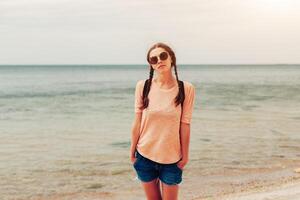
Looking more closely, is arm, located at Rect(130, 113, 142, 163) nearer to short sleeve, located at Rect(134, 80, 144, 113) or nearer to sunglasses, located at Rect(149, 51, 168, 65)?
short sleeve, located at Rect(134, 80, 144, 113)

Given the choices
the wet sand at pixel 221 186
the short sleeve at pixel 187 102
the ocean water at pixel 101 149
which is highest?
the short sleeve at pixel 187 102

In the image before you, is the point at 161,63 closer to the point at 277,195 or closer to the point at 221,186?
the point at 277,195

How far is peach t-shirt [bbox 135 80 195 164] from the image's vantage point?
414 centimetres

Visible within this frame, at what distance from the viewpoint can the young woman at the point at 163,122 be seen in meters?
4.16

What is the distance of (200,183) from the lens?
11625mm

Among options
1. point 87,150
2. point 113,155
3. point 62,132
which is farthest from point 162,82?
point 62,132

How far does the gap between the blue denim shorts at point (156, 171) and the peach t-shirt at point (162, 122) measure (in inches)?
2.2

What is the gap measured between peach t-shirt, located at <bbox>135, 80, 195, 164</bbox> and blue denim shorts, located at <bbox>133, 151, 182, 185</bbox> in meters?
0.06

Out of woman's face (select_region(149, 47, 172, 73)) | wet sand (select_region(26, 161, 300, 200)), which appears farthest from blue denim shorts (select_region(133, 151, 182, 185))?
wet sand (select_region(26, 161, 300, 200))

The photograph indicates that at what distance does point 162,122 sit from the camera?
4.16 meters

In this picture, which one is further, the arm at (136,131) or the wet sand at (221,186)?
the wet sand at (221,186)

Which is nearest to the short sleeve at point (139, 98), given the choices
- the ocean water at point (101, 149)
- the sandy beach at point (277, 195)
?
the sandy beach at point (277, 195)

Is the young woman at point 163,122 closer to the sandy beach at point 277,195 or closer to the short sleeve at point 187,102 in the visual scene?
the short sleeve at point 187,102

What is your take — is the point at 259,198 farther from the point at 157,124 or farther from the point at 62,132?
the point at 62,132
